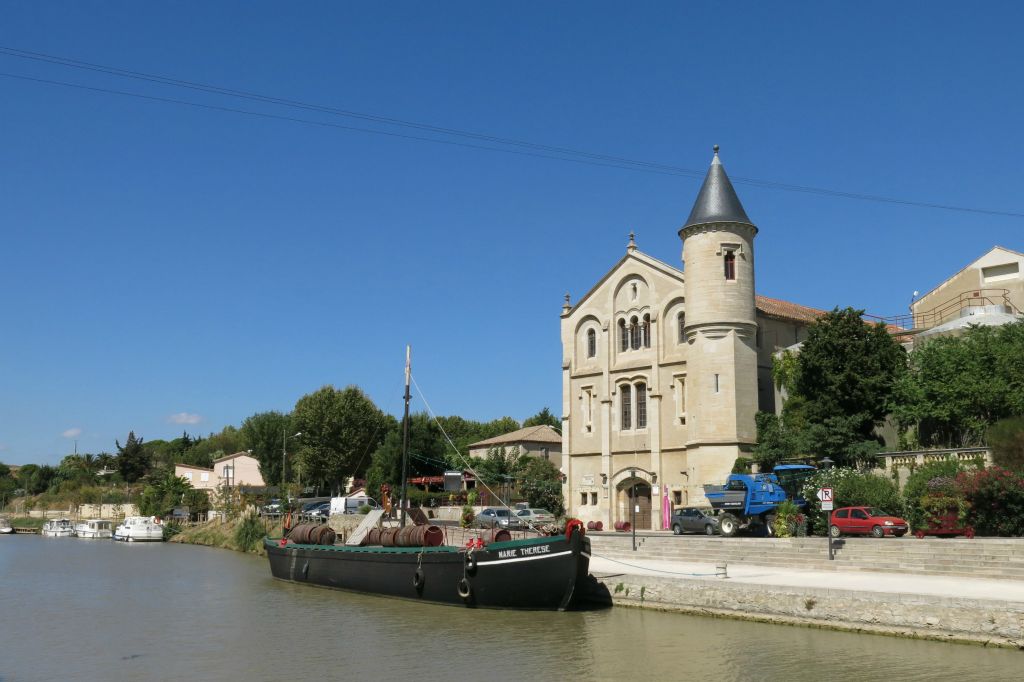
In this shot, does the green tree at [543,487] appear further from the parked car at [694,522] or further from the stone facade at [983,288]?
the stone facade at [983,288]

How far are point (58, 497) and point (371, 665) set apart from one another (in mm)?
101398

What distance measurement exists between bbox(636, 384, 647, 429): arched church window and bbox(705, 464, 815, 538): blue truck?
13.8m

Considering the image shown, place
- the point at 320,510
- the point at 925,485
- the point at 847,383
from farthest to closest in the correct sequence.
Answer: the point at 320,510
the point at 847,383
the point at 925,485

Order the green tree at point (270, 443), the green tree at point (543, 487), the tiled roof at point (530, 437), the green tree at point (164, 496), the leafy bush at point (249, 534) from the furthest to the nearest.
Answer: the green tree at point (270, 443) < the green tree at point (164, 496) < the tiled roof at point (530, 437) < the leafy bush at point (249, 534) < the green tree at point (543, 487)

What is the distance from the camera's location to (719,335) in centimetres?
4300

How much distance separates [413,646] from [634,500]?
28.2 m

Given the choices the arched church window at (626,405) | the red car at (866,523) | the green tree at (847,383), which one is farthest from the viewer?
the arched church window at (626,405)

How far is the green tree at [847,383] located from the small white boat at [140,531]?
54.0 meters

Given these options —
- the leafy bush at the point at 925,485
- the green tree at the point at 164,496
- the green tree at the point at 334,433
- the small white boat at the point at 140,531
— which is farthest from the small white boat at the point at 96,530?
the leafy bush at the point at 925,485

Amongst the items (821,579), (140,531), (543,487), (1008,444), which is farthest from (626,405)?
(140,531)

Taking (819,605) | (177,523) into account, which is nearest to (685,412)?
(819,605)

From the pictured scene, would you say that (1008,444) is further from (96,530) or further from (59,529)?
(59,529)

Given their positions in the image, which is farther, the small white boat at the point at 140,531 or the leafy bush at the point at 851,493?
the small white boat at the point at 140,531

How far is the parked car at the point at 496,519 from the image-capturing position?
4053 centimetres
